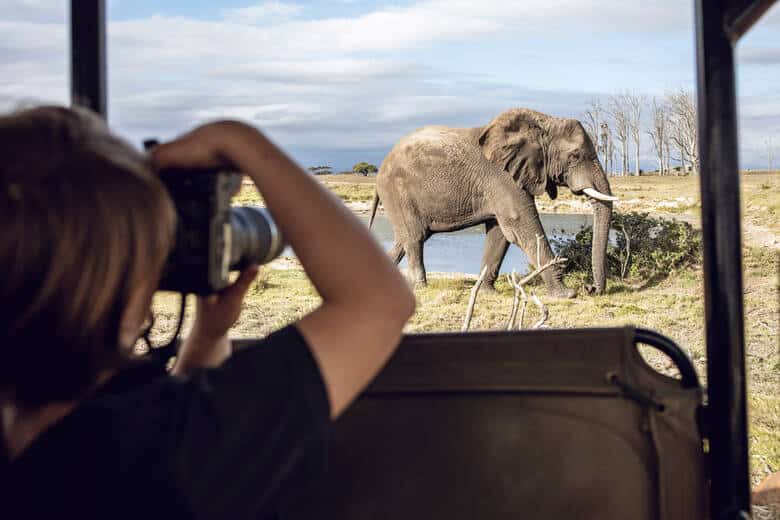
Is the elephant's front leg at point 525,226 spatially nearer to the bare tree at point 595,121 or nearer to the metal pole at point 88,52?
the bare tree at point 595,121

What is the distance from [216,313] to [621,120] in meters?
6.56

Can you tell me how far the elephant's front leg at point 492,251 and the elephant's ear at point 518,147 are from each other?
62cm

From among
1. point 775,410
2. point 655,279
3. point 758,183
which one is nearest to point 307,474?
point 775,410

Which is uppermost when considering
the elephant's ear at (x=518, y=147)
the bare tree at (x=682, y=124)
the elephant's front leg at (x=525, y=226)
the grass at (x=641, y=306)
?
the bare tree at (x=682, y=124)

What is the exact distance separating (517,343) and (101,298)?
1.15ft

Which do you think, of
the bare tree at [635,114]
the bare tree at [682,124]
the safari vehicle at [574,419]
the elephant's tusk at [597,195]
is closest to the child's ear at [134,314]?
the safari vehicle at [574,419]

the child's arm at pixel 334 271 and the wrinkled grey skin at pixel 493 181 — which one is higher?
the wrinkled grey skin at pixel 493 181

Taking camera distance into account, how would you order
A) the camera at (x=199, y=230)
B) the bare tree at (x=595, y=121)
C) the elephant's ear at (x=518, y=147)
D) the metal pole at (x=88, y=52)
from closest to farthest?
the camera at (x=199, y=230) → the metal pole at (x=88, y=52) → the elephant's ear at (x=518, y=147) → the bare tree at (x=595, y=121)

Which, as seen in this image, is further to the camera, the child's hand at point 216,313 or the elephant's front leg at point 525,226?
the elephant's front leg at point 525,226

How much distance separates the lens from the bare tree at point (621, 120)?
6.06 meters

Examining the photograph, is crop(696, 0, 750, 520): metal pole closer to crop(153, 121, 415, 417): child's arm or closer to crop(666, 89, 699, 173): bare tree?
crop(153, 121, 415, 417): child's arm

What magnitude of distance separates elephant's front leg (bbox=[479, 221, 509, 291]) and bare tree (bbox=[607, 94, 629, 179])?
1.20m

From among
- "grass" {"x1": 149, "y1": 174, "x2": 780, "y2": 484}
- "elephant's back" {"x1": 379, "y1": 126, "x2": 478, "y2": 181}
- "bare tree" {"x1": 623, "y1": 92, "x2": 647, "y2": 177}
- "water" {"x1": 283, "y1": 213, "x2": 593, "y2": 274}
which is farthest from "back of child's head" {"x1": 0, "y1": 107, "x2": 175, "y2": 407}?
"bare tree" {"x1": 623, "y1": 92, "x2": 647, "y2": 177}

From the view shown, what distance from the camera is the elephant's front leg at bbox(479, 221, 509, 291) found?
5211 millimetres
